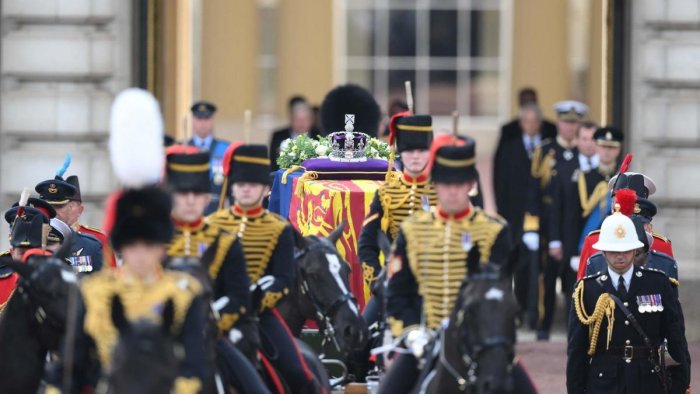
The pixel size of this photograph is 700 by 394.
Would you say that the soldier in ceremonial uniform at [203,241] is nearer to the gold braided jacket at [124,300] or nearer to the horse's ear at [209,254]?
the horse's ear at [209,254]

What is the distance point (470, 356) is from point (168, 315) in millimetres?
1365

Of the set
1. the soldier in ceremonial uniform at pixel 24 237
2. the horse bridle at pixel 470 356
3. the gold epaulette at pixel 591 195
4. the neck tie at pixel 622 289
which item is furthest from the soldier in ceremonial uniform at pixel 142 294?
the gold epaulette at pixel 591 195

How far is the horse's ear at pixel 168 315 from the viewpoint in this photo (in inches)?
324

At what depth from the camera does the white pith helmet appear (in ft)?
36.8

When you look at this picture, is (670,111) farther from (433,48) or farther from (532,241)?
(433,48)

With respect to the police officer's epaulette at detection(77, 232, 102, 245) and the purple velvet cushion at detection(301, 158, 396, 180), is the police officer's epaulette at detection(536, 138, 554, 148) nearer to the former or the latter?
the purple velvet cushion at detection(301, 158, 396, 180)

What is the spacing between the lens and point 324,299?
38.1 feet

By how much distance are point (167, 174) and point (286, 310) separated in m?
2.12

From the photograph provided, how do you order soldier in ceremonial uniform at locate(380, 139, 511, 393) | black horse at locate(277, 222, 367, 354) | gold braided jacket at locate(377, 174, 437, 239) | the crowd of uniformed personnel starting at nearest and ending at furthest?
the crowd of uniformed personnel → soldier in ceremonial uniform at locate(380, 139, 511, 393) → black horse at locate(277, 222, 367, 354) → gold braided jacket at locate(377, 174, 437, 239)

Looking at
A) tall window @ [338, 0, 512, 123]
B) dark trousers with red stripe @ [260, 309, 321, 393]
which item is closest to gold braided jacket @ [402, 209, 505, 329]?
dark trousers with red stripe @ [260, 309, 321, 393]

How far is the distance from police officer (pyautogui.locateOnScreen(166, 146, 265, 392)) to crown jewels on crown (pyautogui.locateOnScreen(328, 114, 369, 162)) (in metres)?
4.88

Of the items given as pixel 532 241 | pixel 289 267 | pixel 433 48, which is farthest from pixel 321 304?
pixel 433 48

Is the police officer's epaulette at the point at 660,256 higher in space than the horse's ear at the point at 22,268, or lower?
lower

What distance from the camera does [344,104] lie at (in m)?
16.2
